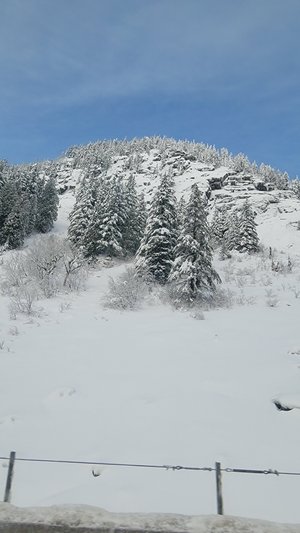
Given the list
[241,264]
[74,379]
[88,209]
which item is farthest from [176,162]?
[74,379]

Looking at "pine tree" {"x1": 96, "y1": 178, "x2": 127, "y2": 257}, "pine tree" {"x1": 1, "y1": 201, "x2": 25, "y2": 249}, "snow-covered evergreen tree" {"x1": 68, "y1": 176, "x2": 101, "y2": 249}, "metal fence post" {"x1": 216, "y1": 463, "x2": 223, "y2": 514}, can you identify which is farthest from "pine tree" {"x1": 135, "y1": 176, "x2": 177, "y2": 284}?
"pine tree" {"x1": 1, "y1": 201, "x2": 25, "y2": 249}

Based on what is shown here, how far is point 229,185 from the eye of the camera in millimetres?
146125

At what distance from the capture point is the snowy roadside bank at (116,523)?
15.0 ft

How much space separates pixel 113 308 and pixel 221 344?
37.1ft

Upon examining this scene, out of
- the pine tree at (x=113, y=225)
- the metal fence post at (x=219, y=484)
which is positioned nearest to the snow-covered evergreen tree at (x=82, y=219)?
the pine tree at (x=113, y=225)

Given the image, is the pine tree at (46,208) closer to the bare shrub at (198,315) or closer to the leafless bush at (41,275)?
the leafless bush at (41,275)

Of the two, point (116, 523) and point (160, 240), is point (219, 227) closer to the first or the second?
point (160, 240)

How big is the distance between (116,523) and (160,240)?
29846 mm

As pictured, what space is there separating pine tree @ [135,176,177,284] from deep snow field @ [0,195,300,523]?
11.0 m

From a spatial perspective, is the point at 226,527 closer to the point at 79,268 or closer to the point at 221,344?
the point at 221,344

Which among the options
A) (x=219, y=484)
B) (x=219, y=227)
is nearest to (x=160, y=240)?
(x=219, y=484)

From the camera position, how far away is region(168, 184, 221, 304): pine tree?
2698 cm

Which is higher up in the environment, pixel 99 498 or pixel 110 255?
pixel 110 255

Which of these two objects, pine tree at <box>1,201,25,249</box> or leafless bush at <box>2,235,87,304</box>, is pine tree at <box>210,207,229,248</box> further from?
pine tree at <box>1,201,25,249</box>
